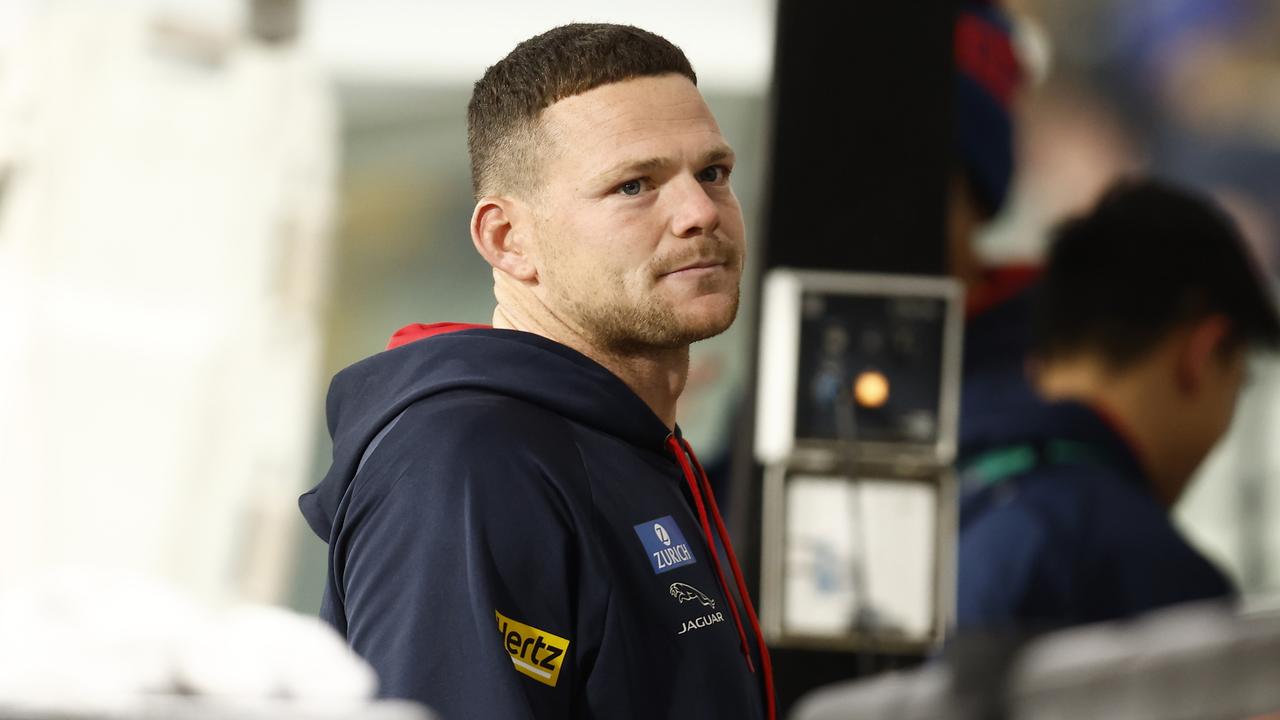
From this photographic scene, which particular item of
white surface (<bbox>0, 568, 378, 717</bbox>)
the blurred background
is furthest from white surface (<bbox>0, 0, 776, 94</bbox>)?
white surface (<bbox>0, 568, 378, 717</bbox>)

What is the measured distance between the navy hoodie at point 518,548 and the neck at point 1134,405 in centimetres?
177

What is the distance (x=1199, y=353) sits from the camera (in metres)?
3.00

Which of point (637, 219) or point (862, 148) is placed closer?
point (637, 219)

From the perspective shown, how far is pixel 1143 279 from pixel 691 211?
6.38ft

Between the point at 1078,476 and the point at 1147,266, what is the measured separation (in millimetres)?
481

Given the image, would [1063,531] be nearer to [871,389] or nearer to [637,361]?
[871,389]

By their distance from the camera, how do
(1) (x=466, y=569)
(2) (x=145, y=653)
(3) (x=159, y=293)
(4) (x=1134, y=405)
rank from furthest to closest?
1. (3) (x=159, y=293)
2. (4) (x=1134, y=405)
3. (1) (x=466, y=569)
4. (2) (x=145, y=653)

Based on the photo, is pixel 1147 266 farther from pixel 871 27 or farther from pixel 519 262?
pixel 519 262

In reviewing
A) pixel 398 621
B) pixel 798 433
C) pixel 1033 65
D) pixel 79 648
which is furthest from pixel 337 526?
pixel 1033 65

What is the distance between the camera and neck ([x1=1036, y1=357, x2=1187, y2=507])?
2945mm

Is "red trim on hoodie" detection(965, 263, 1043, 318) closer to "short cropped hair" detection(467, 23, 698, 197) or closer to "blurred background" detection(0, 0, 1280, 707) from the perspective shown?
"blurred background" detection(0, 0, 1280, 707)

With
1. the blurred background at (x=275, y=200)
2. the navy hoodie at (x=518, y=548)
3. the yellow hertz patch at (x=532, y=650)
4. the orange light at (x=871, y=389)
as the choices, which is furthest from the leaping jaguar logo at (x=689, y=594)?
the blurred background at (x=275, y=200)

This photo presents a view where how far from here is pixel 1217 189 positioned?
351 cm

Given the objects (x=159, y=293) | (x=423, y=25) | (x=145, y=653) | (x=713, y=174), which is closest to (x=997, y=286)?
(x=423, y=25)
